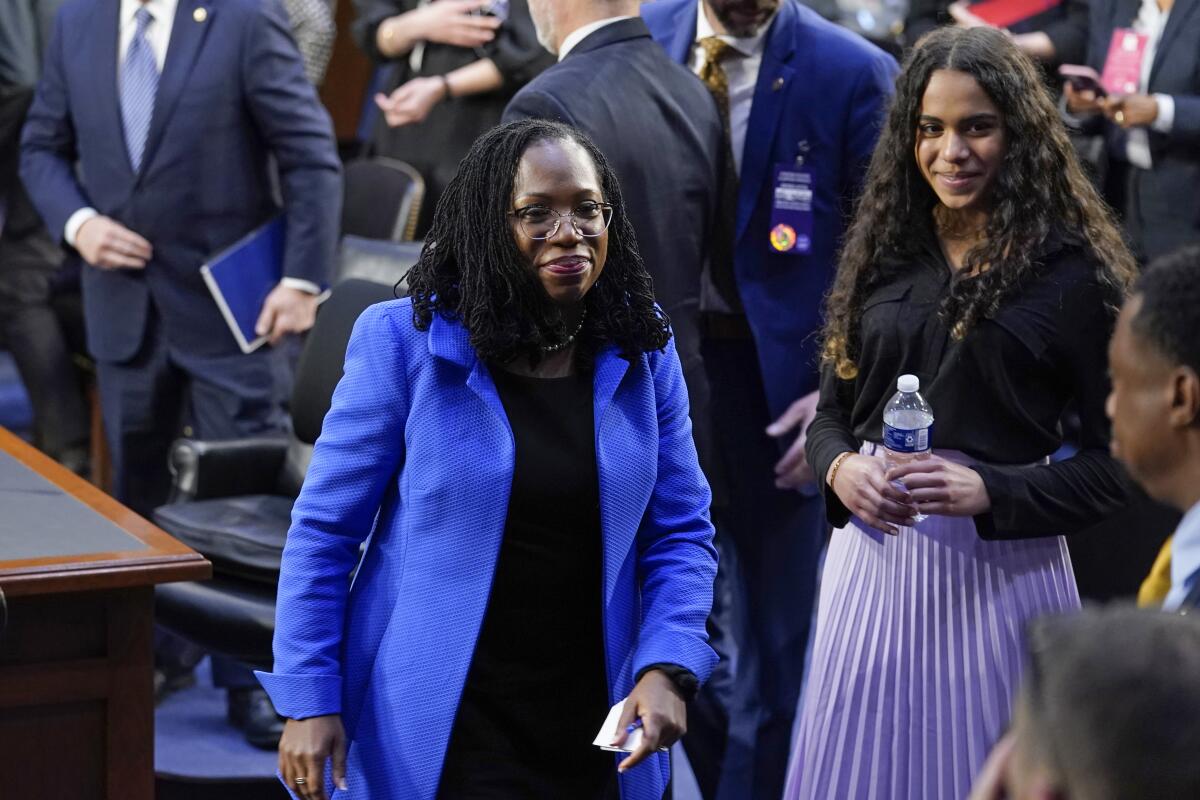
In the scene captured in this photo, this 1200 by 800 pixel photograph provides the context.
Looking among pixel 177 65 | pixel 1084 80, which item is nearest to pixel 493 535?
pixel 177 65

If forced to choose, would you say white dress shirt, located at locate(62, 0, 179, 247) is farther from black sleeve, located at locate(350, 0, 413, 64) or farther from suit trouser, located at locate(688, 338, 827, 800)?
suit trouser, located at locate(688, 338, 827, 800)

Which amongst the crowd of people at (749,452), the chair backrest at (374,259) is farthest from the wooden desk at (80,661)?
the chair backrest at (374,259)

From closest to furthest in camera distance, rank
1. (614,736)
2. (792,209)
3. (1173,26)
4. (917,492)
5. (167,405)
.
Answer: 1. (614,736)
2. (917,492)
3. (792,209)
4. (167,405)
5. (1173,26)

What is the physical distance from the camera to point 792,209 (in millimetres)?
3648

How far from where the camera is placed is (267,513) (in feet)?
13.6

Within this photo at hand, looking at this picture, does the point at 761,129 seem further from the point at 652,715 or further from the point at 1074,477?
the point at 652,715

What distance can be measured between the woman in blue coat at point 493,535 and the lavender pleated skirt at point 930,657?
479 millimetres

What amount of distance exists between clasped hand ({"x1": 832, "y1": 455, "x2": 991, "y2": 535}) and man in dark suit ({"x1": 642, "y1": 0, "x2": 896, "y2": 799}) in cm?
86

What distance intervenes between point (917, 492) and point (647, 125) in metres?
1.09

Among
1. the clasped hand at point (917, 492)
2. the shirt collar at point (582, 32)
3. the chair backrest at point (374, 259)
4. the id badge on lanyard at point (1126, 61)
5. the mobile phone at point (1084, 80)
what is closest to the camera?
the clasped hand at point (917, 492)

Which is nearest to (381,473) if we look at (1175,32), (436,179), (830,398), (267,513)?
(830,398)

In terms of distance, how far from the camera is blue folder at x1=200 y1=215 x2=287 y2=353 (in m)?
4.53

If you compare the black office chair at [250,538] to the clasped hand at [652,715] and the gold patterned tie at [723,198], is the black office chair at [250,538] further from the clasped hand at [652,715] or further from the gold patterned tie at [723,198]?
the clasped hand at [652,715]

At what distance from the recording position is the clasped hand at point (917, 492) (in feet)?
8.53
